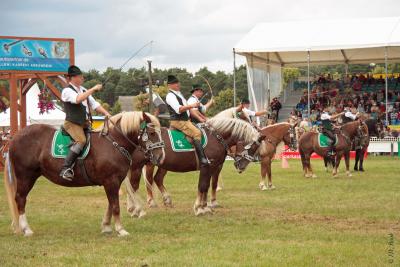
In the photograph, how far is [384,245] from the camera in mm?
9367

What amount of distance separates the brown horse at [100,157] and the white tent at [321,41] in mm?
28318

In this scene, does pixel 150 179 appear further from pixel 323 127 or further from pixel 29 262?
pixel 323 127

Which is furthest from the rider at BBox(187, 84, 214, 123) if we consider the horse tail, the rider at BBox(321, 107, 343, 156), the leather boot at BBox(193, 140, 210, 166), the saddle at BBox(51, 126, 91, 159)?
the rider at BBox(321, 107, 343, 156)

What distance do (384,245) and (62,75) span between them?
67.1ft

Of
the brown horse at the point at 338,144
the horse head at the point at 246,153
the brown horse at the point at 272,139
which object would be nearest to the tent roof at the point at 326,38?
the brown horse at the point at 338,144

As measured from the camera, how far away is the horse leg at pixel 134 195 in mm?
12727

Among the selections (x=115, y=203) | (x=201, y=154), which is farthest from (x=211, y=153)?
(x=115, y=203)

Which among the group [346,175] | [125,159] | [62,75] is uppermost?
[62,75]

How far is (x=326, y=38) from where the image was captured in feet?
133

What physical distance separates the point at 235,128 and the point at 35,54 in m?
14.8

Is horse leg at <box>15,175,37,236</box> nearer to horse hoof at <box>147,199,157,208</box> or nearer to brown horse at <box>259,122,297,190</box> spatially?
horse hoof at <box>147,199,157,208</box>

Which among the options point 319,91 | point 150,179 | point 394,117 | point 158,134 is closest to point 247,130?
point 150,179

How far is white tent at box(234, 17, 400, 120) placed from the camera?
3922 centimetres

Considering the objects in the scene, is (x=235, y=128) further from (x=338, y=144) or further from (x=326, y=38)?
(x=326, y=38)
